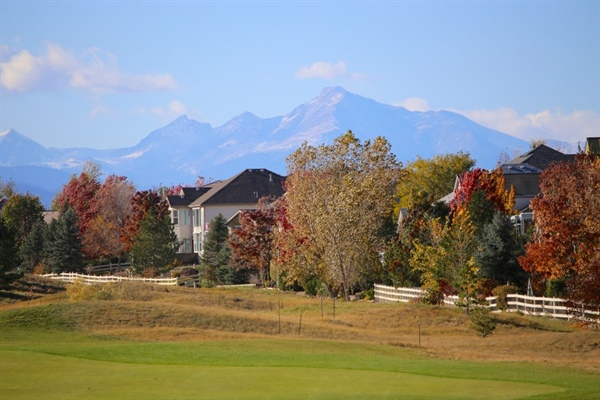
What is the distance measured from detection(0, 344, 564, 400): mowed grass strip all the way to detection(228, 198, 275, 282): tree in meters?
47.4

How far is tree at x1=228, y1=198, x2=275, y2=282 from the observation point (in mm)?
76062

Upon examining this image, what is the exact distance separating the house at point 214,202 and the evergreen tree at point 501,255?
4808 cm

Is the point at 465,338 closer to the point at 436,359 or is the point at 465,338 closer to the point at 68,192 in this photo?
the point at 436,359

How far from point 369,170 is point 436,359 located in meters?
38.9

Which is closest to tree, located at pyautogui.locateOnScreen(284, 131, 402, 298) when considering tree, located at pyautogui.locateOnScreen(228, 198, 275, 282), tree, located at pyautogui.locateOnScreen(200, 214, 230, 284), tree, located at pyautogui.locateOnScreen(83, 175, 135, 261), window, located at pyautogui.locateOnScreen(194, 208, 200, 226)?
tree, located at pyautogui.locateOnScreen(228, 198, 275, 282)

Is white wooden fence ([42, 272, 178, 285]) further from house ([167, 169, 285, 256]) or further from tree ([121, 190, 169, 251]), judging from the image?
house ([167, 169, 285, 256])

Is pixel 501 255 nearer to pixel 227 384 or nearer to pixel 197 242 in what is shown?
pixel 227 384

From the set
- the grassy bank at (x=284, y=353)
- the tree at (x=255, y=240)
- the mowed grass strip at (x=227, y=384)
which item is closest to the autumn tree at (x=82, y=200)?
the tree at (x=255, y=240)

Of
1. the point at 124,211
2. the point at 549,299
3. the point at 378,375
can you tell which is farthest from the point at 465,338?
the point at 124,211

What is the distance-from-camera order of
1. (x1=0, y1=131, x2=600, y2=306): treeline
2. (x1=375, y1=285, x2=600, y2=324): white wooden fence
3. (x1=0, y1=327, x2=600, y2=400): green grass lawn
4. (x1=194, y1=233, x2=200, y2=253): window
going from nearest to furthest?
1. (x1=0, y1=327, x2=600, y2=400): green grass lawn
2. (x1=0, y1=131, x2=600, y2=306): treeline
3. (x1=375, y1=285, x2=600, y2=324): white wooden fence
4. (x1=194, y1=233, x2=200, y2=253): window

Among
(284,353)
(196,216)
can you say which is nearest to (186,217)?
(196,216)

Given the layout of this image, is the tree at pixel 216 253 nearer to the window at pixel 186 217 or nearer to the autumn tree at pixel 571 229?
the window at pixel 186 217

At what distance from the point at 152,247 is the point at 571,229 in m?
48.0

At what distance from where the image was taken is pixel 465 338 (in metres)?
41.8
